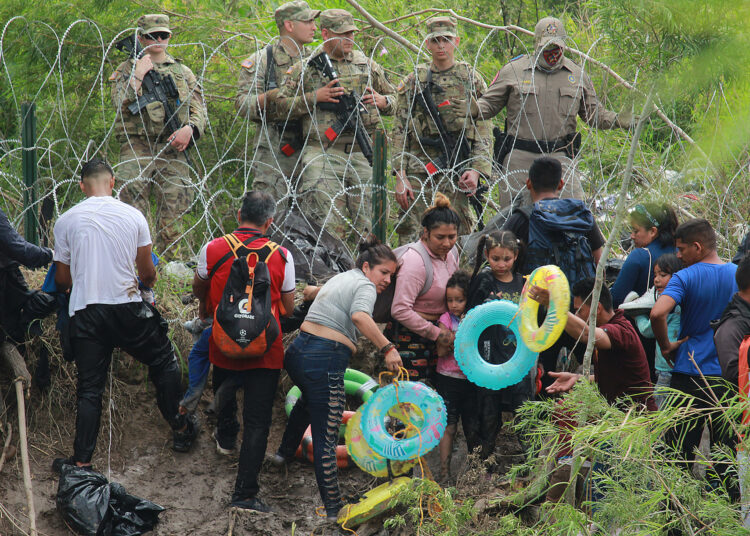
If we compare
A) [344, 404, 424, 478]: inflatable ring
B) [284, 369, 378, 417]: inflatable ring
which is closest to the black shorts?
[344, 404, 424, 478]: inflatable ring

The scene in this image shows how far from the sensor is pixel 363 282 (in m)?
4.51

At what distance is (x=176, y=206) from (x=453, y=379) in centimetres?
294

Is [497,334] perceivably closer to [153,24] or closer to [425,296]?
[425,296]

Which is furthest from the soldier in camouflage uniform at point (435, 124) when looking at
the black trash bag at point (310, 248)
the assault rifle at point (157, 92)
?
the assault rifle at point (157, 92)

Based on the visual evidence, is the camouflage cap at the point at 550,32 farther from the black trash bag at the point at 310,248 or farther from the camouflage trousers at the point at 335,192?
the black trash bag at the point at 310,248

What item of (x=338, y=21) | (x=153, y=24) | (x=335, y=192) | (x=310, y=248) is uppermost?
(x=338, y=21)

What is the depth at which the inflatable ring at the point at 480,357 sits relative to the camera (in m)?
4.54

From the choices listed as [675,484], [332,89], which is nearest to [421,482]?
[675,484]

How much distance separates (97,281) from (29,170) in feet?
4.78

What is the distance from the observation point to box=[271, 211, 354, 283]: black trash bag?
19.0 ft

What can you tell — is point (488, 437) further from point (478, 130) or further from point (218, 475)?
point (478, 130)

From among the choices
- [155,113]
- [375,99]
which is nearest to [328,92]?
[375,99]

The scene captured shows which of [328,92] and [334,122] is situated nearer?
[328,92]

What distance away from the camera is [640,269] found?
510cm
